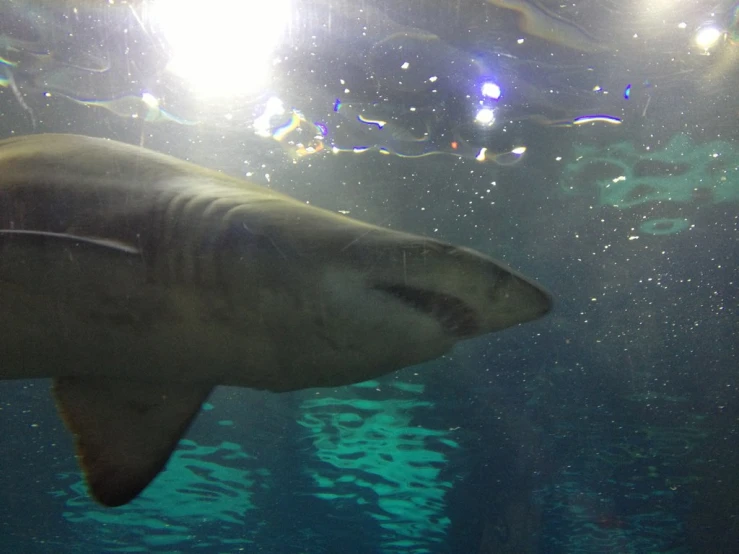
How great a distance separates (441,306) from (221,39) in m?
3.96

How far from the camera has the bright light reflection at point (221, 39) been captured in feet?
15.0

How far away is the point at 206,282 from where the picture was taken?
202 centimetres

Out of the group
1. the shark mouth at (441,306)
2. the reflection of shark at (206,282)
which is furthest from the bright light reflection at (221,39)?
the shark mouth at (441,306)

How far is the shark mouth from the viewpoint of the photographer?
185cm

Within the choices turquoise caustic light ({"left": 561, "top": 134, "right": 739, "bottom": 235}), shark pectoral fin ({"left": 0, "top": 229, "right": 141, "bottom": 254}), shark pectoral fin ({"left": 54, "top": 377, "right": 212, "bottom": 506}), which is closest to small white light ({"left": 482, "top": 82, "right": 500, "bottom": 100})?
turquoise caustic light ({"left": 561, "top": 134, "right": 739, "bottom": 235})

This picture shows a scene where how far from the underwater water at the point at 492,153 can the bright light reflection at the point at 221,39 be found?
0.02 meters

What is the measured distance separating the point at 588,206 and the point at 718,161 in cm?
149

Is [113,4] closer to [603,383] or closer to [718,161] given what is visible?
[718,161]

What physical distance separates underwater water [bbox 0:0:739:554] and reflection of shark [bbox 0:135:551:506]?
0.89m

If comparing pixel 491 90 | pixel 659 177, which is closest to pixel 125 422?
pixel 491 90

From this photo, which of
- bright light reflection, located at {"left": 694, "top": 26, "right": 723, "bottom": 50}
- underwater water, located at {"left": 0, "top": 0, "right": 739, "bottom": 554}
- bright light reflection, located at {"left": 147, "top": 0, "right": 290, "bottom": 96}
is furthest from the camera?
bright light reflection, located at {"left": 694, "top": 26, "right": 723, "bottom": 50}

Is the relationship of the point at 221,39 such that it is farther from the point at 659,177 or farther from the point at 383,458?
the point at 383,458

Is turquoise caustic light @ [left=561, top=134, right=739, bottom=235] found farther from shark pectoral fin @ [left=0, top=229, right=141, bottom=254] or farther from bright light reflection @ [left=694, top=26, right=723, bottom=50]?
shark pectoral fin @ [left=0, top=229, right=141, bottom=254]

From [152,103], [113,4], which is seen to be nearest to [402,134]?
[152,103]
